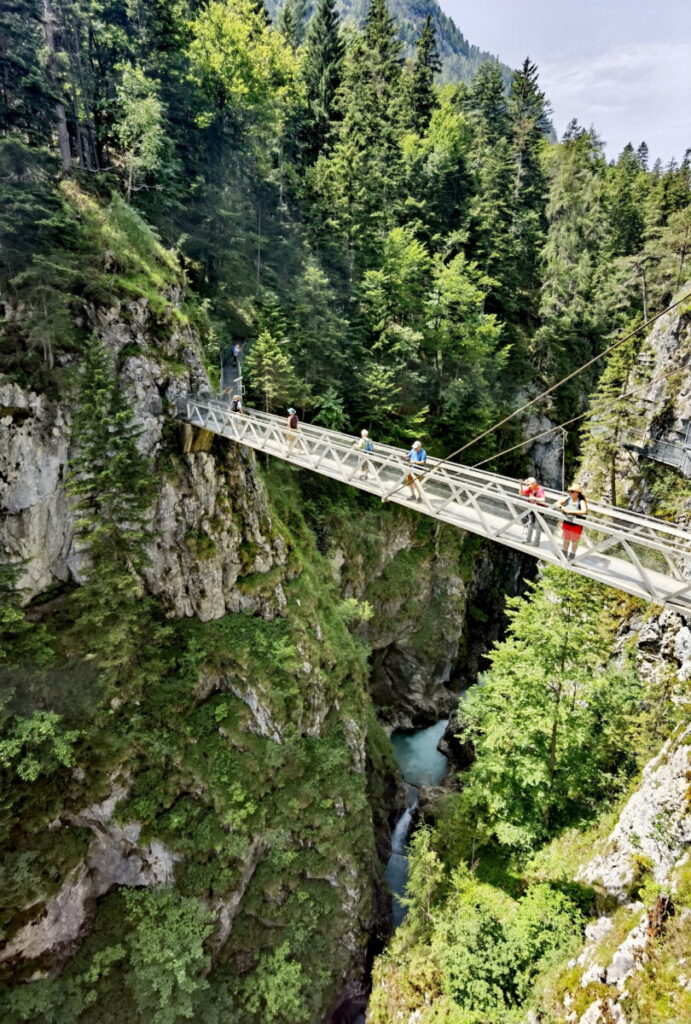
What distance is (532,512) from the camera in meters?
8.33

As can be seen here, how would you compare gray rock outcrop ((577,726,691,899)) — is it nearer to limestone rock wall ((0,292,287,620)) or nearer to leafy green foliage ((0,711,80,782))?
limestone rock wall ((0,292,287,620))

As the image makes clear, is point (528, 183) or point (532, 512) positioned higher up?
point (528, 183)

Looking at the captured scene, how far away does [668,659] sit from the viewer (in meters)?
13.4

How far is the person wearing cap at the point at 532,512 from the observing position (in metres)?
8.35

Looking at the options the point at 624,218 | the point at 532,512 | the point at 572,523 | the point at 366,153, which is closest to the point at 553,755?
the point at 532,512

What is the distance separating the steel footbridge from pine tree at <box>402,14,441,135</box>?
30.0 m

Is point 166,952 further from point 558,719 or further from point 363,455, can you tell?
point 363,455

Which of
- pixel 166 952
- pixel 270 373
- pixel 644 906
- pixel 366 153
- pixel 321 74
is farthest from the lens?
pixel 321 74

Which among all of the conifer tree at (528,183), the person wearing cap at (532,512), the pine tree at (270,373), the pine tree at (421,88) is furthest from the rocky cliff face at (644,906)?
the pine tree at (421,88)

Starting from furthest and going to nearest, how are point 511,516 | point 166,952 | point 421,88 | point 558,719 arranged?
point 421,88 → point 558,719 → point 166,952 → point 511,516

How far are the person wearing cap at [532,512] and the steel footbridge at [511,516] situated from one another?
4 centimetres

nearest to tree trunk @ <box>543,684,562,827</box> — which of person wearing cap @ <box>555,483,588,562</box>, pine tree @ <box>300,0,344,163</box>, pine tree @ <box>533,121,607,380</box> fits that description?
person wearing cap @ <box>555,483,588,562</box>

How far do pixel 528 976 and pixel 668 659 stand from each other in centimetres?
862

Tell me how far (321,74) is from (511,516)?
36.4 meters
